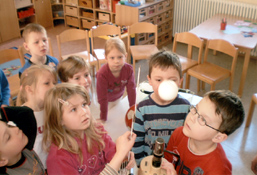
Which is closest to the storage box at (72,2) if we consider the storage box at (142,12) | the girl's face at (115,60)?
the storage box at (142,12)

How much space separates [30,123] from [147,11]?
346 cm

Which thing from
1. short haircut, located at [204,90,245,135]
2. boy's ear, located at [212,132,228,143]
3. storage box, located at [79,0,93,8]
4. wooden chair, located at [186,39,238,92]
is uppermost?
storage box, located at [79,0,93,8]

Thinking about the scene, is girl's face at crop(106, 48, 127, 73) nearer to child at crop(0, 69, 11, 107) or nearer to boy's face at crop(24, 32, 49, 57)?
boy's face at crop(24, 32, 49, 57)

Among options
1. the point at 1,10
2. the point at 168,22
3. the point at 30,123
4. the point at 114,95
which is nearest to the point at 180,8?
the point at 168,22

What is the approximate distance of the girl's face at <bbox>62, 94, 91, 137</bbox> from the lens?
46.3 inches

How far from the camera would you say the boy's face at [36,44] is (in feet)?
7.40

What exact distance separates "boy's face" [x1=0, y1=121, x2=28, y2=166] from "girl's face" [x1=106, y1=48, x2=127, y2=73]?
116 centimetres

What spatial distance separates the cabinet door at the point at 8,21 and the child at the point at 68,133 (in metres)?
4.35

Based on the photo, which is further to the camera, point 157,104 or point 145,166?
point 157,104

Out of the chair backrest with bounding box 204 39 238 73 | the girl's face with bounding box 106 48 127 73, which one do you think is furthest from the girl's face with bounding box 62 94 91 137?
the chair backrest with bounding box 204 39 238 73

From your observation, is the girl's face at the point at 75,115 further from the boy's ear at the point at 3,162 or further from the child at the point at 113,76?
the child at the point at 113,76

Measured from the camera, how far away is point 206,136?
1100mm

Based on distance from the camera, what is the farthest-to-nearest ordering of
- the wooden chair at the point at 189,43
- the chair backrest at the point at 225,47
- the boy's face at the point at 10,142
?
the wooden chair at the point at 189,43, the chair backrest at the point at 225,47, the boy's face at the point at 10,142

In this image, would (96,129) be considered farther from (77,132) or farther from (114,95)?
(114,95)
